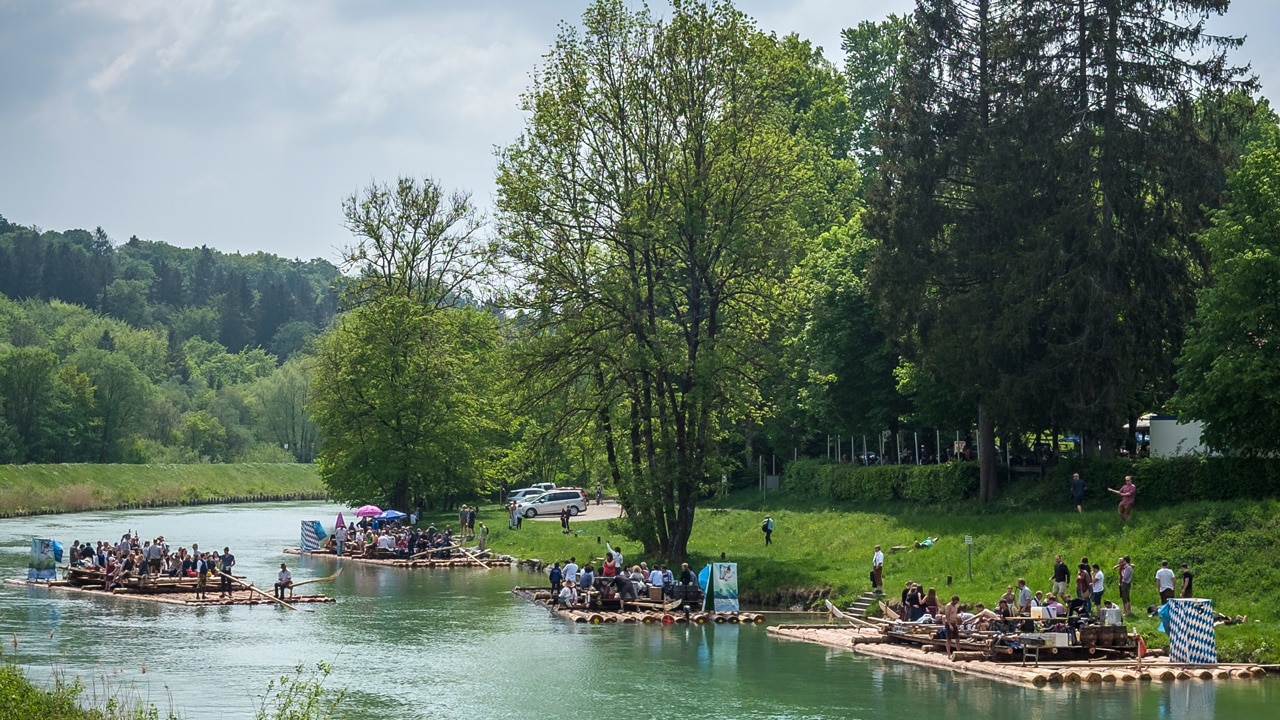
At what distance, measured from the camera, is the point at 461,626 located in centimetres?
4153

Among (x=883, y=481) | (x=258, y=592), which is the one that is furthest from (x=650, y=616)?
(x=883, y=481)

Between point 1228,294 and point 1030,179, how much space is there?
9.51 meters

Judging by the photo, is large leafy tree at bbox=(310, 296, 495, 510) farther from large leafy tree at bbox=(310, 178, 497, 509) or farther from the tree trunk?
the tree trunk

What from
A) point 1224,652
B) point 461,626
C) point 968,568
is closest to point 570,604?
point 461,626

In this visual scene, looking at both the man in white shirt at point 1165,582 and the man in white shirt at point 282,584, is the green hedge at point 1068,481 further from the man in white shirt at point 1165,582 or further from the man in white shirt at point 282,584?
the man in white shirt at point 282,584

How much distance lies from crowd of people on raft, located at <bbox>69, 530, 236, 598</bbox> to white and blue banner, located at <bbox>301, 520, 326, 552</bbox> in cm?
1582

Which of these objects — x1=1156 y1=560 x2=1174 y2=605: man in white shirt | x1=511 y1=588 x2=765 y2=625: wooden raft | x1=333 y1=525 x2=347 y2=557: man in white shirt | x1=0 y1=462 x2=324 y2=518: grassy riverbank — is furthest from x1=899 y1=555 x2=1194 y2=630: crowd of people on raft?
x1=0 y1=462 x2=324 y2=518: grassy riverbank

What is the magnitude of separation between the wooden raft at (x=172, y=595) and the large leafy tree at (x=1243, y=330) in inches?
1142

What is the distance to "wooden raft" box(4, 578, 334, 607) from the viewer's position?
4825 cm

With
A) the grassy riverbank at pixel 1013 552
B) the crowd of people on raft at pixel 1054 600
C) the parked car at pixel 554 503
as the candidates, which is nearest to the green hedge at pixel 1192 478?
the grassy riverbank at pixel 1013 552

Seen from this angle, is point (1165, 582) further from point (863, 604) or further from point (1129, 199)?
point (1129, 199)

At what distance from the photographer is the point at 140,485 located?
11969cm

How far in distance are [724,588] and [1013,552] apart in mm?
8709

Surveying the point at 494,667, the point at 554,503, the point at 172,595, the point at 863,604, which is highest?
the point at 554,503
